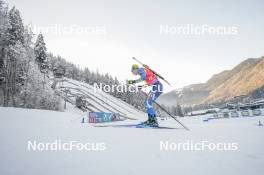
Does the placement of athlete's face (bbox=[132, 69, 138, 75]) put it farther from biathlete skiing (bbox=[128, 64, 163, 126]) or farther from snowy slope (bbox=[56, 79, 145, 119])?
snowy slope (bbox=[56, 79, 145, 119])

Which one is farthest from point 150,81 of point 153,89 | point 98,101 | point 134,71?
point 98,101

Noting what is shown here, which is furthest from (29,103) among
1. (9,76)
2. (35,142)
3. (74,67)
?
(74,67)

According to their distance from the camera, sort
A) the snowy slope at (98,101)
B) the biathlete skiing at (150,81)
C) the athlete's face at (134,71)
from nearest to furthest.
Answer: the biathlete skiing at (150,81) < the athlete's face at (134,71) < the snowy slope at (98,101)

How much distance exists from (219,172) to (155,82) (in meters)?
6.23

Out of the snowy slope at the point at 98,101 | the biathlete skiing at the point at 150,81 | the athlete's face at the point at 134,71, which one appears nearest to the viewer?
the biathlete skiing at the point at 150,81

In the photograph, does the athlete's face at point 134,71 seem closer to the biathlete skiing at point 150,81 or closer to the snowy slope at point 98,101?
the biathlete skiing at point 150,81

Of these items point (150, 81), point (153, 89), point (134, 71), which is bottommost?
point (153, 89)

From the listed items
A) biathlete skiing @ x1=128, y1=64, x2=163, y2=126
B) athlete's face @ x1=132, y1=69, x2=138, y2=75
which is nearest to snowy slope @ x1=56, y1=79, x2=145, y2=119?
biathlete skiing @ x1=128, y1=64, x2=163, y2=126

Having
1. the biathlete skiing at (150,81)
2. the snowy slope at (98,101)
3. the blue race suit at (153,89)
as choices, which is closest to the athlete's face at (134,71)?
the biathlete skiing at (150,81)

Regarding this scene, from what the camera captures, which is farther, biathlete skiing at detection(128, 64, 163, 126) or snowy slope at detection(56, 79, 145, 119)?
snowy slope at detection(56, 79, 145, 119)

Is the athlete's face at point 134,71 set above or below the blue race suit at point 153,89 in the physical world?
above

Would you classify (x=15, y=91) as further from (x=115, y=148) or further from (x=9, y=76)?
(x=115, y=148)

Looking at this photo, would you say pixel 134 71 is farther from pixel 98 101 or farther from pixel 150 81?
pixel 98 101

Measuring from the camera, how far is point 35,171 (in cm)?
270
